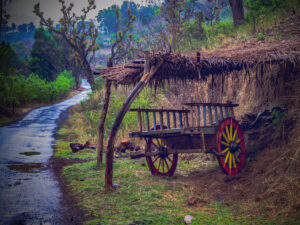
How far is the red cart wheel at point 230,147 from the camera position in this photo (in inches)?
256

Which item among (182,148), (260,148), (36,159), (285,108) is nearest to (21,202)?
(182,148)

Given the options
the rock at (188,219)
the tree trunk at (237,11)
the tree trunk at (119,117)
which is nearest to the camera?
the rock at (188,219)

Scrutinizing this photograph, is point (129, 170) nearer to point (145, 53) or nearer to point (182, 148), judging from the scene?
point (182, 148)

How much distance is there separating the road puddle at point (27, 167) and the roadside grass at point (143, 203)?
1076 millimetres

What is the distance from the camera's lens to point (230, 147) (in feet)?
22.0

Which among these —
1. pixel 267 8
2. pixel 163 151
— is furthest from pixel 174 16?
pixel 163 151

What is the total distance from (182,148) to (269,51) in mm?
3091

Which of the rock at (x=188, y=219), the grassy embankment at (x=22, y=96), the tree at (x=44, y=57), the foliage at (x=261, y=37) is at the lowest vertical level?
the rock at (x=188, y=219)

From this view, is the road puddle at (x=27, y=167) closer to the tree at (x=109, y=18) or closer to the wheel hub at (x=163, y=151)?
the wheel hub at (x=163, y=151)

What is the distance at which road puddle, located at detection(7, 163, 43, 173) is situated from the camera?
8422 millimetres

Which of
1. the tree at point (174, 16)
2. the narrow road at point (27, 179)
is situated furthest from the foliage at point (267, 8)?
the narrow road at point (27, 179)

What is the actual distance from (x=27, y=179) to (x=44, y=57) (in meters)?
36.8

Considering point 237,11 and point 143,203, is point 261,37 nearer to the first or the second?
point 237,11

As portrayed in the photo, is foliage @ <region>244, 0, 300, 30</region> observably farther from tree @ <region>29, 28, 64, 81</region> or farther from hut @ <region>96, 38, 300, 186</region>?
tree @ <region>29, 28, 64, 81</region>
